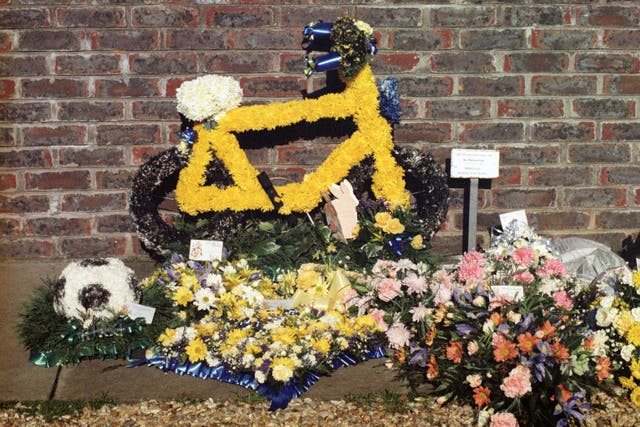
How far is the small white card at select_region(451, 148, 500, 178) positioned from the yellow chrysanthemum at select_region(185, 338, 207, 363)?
61.8 inches

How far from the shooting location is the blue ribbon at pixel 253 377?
2471 mm

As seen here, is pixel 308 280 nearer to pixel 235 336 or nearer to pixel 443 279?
pixel 235 336

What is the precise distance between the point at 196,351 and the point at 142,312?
1.18 feet

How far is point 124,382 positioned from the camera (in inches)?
102

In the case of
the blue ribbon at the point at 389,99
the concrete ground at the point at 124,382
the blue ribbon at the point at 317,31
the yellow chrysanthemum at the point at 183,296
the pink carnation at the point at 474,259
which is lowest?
the concrete ground at the point at 124,382

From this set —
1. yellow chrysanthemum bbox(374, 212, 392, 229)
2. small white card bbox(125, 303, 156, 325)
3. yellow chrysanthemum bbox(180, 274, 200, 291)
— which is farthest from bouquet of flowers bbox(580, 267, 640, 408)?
small white card bbox(125, 303, 156, 325)

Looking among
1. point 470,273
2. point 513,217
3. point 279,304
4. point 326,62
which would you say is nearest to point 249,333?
point 279,304

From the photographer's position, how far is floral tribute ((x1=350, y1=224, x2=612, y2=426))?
226 centimetres

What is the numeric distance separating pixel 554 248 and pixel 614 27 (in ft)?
3.91

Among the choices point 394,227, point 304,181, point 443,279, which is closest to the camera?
point 443,279

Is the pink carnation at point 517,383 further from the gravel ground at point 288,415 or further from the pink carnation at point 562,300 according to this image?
the pink carnation at point 562,300

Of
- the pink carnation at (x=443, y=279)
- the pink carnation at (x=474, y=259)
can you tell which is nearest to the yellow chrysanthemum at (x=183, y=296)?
the pink carnation at (x=443, y=279)

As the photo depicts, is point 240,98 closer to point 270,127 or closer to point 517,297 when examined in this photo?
point 270,127

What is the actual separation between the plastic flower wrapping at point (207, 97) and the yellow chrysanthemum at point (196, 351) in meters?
1.15
